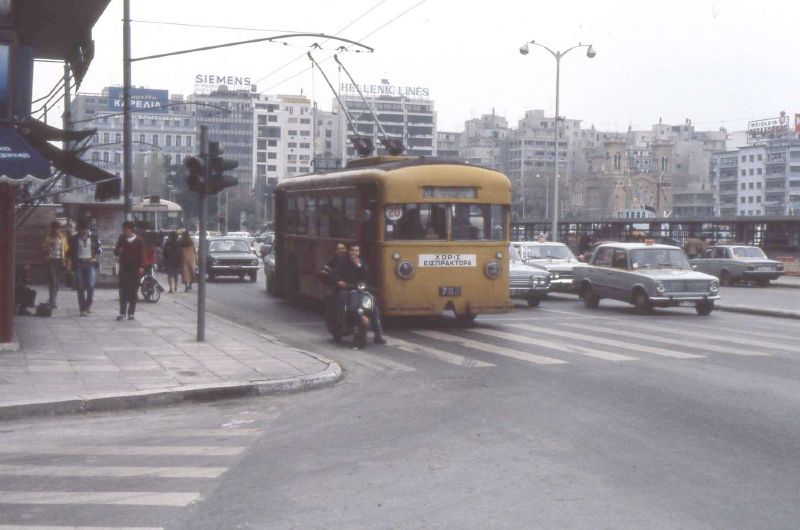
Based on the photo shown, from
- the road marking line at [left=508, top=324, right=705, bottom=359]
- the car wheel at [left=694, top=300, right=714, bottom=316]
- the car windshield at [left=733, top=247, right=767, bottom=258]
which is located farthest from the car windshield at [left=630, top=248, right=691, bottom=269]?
the car windshield at [left=733, top=247, right=767, bottom=258]

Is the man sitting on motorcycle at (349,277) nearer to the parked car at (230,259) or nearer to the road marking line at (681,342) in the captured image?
the road marking line at (681,342)

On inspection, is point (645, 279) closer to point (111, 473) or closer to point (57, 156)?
point (57, 156)

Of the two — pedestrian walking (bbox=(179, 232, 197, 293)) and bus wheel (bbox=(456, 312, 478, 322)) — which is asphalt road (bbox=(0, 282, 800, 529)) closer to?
bus wheel (bbox=(456, 312, 478, 322))

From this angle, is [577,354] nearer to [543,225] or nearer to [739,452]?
[739,452]

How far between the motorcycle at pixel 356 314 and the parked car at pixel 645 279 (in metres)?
8.90

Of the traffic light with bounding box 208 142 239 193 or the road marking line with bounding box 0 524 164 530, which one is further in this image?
the traffic light with bounding box 208 142 239 193

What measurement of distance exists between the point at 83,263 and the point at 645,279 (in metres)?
11.9

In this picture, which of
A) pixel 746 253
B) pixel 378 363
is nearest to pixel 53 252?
pixel 378 363

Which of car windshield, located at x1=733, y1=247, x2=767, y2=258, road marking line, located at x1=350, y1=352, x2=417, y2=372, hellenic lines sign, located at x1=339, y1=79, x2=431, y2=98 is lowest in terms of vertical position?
road marking line, located at x1=350, y1=352, x2=417, y2=372

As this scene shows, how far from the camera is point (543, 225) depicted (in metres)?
59.2

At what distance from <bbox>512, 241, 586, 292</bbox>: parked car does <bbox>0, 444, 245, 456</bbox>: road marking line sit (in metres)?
21.0

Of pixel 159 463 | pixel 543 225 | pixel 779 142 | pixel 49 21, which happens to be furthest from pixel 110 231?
pixel 779 142

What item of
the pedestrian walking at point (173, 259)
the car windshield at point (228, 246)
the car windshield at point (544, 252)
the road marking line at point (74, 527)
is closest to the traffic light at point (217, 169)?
the road marking line at point (74, 527)

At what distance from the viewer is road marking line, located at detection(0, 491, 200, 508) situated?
688cm
